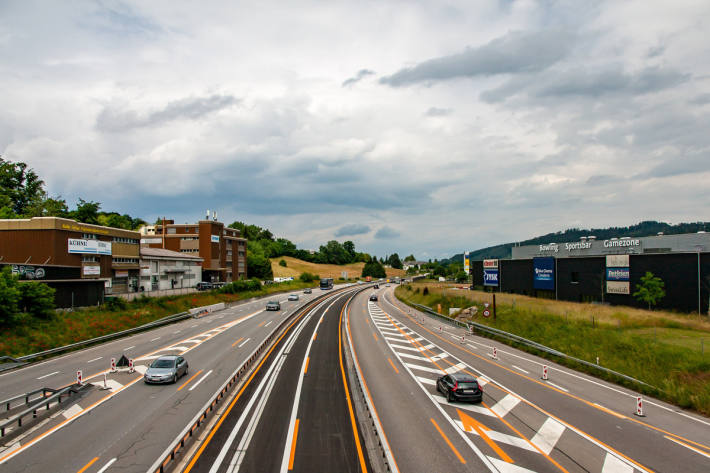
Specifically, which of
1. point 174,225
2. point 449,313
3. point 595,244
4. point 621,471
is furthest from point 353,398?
point 174,225

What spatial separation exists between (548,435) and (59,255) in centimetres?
4884

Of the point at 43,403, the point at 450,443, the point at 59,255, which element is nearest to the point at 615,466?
the point at 450,443

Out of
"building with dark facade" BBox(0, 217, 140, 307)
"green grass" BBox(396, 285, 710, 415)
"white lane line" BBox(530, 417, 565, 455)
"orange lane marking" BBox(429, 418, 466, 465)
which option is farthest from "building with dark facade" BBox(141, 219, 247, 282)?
"white lane line" BBox(530, 417, 565, 455)

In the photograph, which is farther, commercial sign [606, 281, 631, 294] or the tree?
commercial sign [606, 281, 631, 294]

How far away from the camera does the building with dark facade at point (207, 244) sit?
10044 centimetres

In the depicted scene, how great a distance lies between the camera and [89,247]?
4747 centimetres

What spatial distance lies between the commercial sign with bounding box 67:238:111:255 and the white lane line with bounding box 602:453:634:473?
51422 mm

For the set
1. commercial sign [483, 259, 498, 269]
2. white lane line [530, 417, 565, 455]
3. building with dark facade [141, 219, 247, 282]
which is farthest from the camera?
building with dark facade [141, 219, 247, 282]

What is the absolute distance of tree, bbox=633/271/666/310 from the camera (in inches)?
1821

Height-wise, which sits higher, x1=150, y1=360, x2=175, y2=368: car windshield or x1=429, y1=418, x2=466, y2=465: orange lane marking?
x1=150, y1=360, x2=175, y2=368: car windshield

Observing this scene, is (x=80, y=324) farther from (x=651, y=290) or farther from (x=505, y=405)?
(x=651, y=290)

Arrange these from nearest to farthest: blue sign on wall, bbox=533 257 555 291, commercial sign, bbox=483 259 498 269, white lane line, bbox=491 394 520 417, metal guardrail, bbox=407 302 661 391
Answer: white lane line, bbox=491 394 520 417, metal guardrail, bbox=407 302 661 391, blue sign on wall, bbox=533 257 555 291, commercial sign, bbox=483 259 498 269

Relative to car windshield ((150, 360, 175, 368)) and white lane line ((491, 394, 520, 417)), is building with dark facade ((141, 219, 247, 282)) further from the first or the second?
white lane line ((491, 394, 520, 417))

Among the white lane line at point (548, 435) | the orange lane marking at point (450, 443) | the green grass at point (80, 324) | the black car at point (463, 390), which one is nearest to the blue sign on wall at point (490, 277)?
the green grass at point (80, 324)
